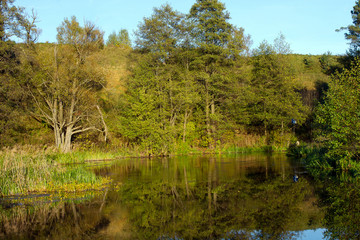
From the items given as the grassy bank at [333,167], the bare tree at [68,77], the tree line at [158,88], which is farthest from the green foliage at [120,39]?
the grassy bank at [333,167]

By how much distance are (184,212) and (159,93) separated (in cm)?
2229

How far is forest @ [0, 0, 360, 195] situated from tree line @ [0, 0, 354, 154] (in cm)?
11

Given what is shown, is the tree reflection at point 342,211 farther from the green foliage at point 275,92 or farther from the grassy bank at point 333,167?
the green foliage at point 275,92

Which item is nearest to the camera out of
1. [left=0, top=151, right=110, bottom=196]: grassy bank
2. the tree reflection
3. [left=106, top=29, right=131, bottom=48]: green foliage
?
the tree reflection

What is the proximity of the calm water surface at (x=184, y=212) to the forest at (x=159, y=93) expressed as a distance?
8595 mm

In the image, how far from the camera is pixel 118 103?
32.5 m

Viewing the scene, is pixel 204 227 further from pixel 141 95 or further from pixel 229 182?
pixel 141 95

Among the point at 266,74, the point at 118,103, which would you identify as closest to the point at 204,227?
the point at 118,103

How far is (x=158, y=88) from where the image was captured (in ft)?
109

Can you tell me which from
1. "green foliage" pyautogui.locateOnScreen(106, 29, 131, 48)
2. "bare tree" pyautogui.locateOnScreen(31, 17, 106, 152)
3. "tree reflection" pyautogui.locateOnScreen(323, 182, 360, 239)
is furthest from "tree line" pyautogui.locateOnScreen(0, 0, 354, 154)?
"green foliage" pyautogui.locateOnScreen(106, 29, 131, 48)

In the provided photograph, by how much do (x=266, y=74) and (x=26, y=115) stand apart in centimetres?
2509

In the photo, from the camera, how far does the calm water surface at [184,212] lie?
29.6 ft

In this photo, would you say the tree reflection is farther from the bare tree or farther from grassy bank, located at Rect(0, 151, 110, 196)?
the bare tree

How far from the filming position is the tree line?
2666cm
